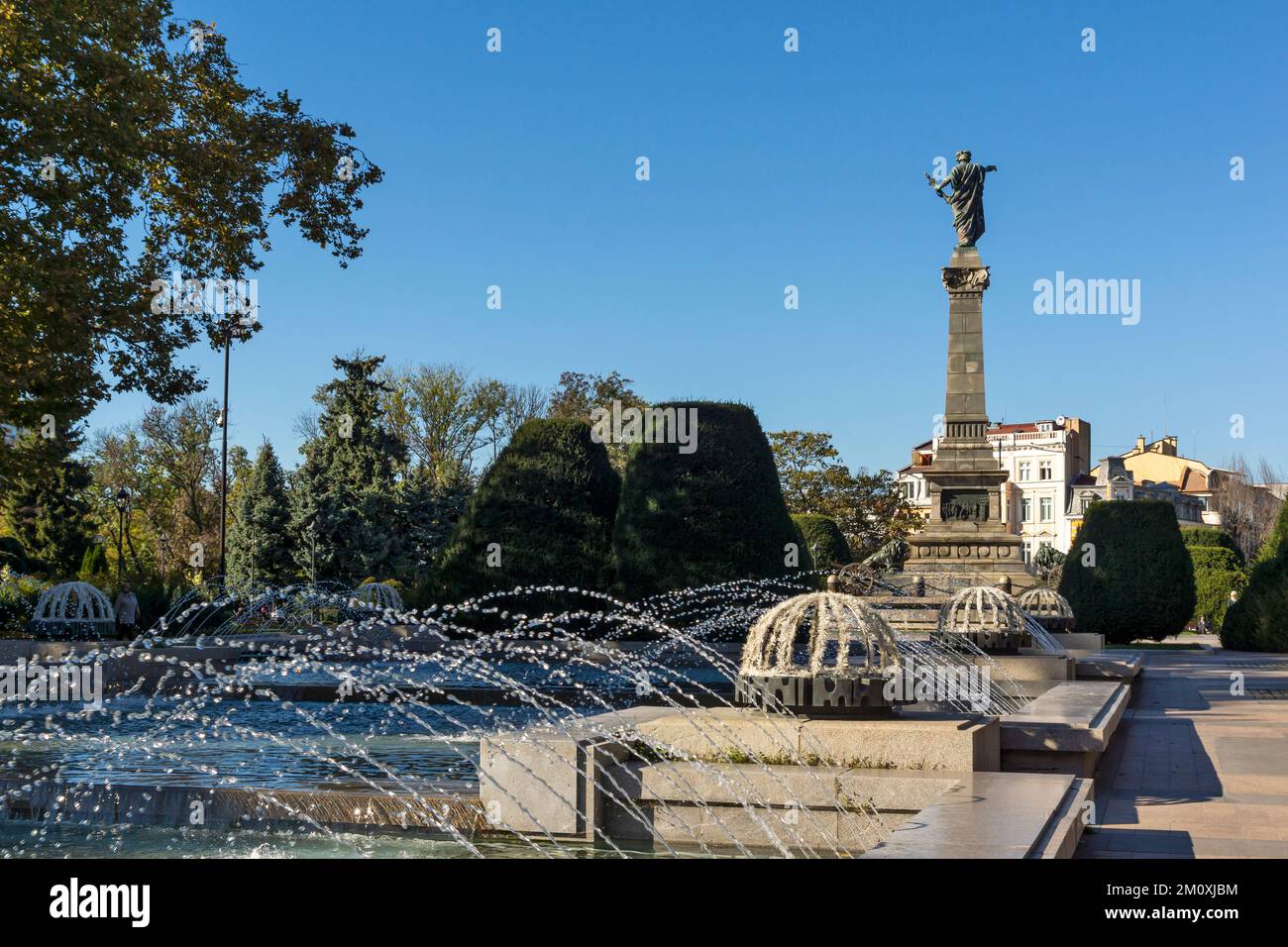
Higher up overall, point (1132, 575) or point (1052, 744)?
point (1052, 744)

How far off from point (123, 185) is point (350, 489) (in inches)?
900

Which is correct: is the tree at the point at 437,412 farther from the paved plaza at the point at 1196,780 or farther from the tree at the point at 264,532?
the paved plaza at the point at 1196,780

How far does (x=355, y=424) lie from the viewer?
4069cm

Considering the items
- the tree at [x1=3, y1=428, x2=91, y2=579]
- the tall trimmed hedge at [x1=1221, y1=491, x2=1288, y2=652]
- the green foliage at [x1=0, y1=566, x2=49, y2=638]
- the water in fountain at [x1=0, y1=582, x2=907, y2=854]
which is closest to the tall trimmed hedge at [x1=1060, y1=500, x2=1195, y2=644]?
the tall trimmed hedge at [x1=1221, y1=491, x2=1288, y2=652]

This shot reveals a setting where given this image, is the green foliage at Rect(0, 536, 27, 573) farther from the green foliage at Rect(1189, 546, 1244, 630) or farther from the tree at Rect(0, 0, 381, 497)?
the green foliage at Rect(1189, 546, 1244, 630)

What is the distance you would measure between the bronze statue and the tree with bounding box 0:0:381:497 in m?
20.4

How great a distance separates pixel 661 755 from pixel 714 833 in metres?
0.77

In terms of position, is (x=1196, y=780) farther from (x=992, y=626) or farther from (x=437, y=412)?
(x=437, y=412)

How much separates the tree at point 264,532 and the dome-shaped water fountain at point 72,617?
2237 centimetres

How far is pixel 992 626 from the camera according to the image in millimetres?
13938

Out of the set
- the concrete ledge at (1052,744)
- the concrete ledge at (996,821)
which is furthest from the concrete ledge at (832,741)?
the concrete ledge at (1052,744)

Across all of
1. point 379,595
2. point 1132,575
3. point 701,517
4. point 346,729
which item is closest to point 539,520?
point 701,517
